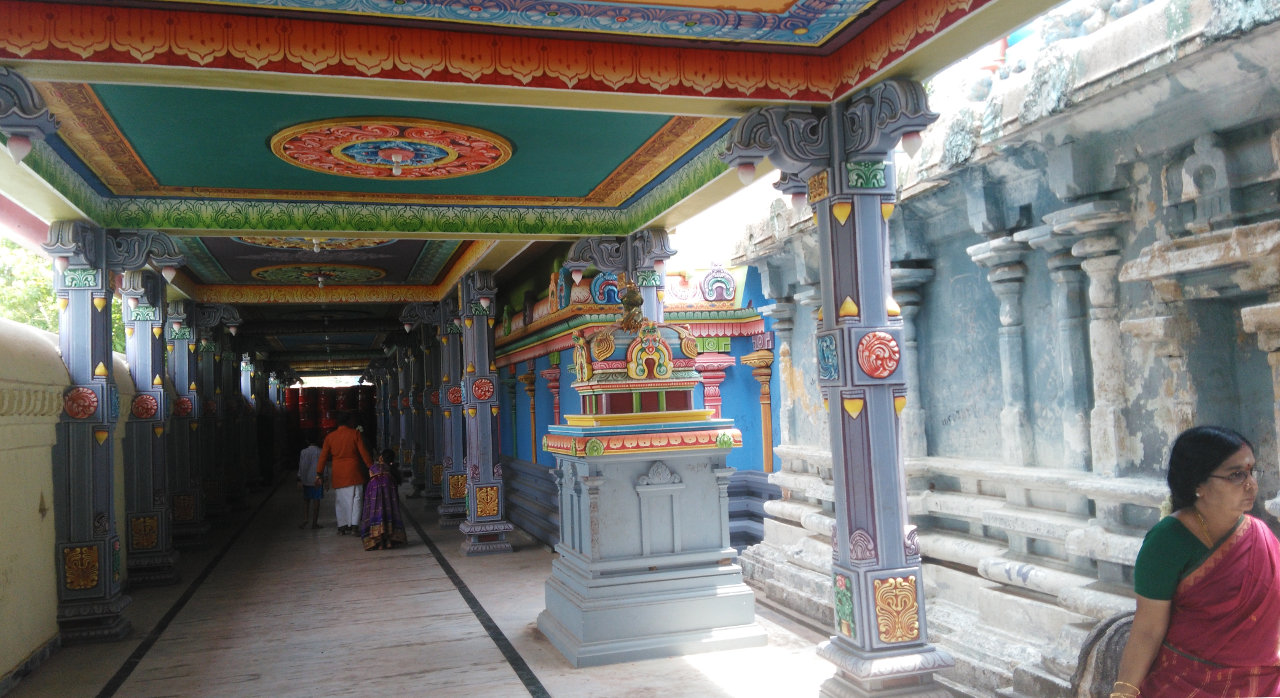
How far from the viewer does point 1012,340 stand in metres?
5.01

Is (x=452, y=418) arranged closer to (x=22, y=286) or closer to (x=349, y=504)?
(x=349, y=504)

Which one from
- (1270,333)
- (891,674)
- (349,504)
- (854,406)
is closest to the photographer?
(1270,333)

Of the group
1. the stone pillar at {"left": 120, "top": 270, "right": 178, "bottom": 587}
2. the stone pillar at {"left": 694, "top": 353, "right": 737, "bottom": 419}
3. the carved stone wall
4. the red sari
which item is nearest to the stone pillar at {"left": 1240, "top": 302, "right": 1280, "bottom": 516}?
the carved stone wall

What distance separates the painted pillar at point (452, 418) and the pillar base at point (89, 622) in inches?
250

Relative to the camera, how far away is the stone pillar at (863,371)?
430 centimetres

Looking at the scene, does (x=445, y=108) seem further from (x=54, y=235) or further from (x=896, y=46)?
(x=54, y=235)

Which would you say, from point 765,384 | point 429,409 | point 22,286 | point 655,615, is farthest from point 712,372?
point 22,286

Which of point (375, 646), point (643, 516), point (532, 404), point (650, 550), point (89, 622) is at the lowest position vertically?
point (375, 646)

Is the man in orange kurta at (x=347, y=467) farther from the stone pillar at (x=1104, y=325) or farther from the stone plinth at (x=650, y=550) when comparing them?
the stone pillar at (x=1104, y=325)

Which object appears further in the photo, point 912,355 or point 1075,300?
point 912,355

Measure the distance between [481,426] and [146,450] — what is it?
3.56 meters

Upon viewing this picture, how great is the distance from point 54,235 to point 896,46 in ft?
21.2

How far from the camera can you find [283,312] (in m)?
17.4

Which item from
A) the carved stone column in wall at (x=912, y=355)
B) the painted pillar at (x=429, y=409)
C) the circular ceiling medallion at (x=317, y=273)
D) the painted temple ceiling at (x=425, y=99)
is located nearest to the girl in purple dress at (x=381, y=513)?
the circular ceiling medallion at (x=317, y=273)
